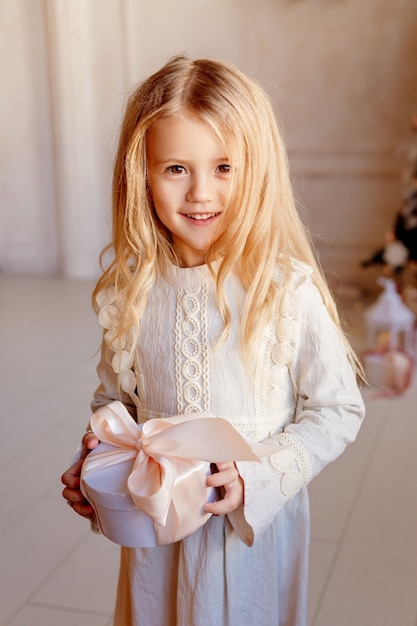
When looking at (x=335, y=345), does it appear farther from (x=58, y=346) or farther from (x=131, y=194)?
(x=58, y=346)

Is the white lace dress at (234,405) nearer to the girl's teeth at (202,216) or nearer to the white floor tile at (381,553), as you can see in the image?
the girl's teeth at (202,216)

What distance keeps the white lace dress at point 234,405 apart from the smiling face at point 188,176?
91mm

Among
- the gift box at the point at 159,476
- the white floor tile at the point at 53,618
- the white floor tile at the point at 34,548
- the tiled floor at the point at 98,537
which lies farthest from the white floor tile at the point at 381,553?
the gift box at the point at 159,476

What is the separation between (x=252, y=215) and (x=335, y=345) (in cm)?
23

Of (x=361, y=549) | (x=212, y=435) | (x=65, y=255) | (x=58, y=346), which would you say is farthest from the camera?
(x=65, y=255)

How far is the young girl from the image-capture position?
1.11 metres

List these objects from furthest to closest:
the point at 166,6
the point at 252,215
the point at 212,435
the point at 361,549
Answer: the point at 166,6 < the point at 361,549 < the point at 252,215 < the point at 212,435

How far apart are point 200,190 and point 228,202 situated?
0.16 feet

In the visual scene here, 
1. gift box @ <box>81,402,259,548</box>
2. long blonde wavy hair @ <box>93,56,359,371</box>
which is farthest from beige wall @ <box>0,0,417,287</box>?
gift box @ <box>81,402,259,548</box>

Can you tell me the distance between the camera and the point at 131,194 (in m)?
1.17

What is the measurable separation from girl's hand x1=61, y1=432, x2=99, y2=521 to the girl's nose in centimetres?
36

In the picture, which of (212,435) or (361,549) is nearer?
(212,435)

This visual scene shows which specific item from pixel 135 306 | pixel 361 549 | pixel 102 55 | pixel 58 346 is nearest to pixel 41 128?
→ pixel 102 55

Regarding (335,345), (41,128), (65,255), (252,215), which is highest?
(252,215)
